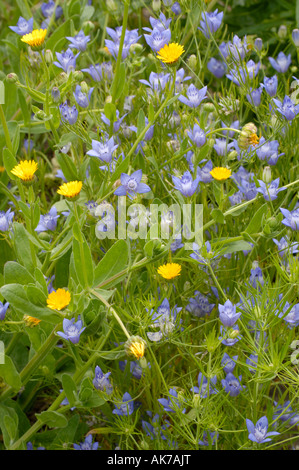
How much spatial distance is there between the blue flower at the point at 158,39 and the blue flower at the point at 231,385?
58 cm

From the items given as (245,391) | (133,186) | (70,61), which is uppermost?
(70,61)

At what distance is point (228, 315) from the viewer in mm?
918

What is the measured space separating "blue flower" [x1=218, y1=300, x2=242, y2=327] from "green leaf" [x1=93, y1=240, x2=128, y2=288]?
0.54ft

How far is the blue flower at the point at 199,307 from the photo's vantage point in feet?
3.60

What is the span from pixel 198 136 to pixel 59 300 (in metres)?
0.36

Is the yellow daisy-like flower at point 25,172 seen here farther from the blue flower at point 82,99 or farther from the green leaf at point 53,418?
the green leaf at point 53,418

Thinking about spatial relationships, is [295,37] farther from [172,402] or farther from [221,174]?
[172,402]

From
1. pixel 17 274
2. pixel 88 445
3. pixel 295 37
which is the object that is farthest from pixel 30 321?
pixel 295 37

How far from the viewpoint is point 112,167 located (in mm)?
1032

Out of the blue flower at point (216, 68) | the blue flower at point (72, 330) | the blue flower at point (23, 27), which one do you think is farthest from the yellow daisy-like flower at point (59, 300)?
the blue flower at point (216, 68)

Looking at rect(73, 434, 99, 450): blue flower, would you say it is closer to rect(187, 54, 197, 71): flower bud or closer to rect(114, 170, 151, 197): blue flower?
rect(114, 170, 151, 197): blue flower
